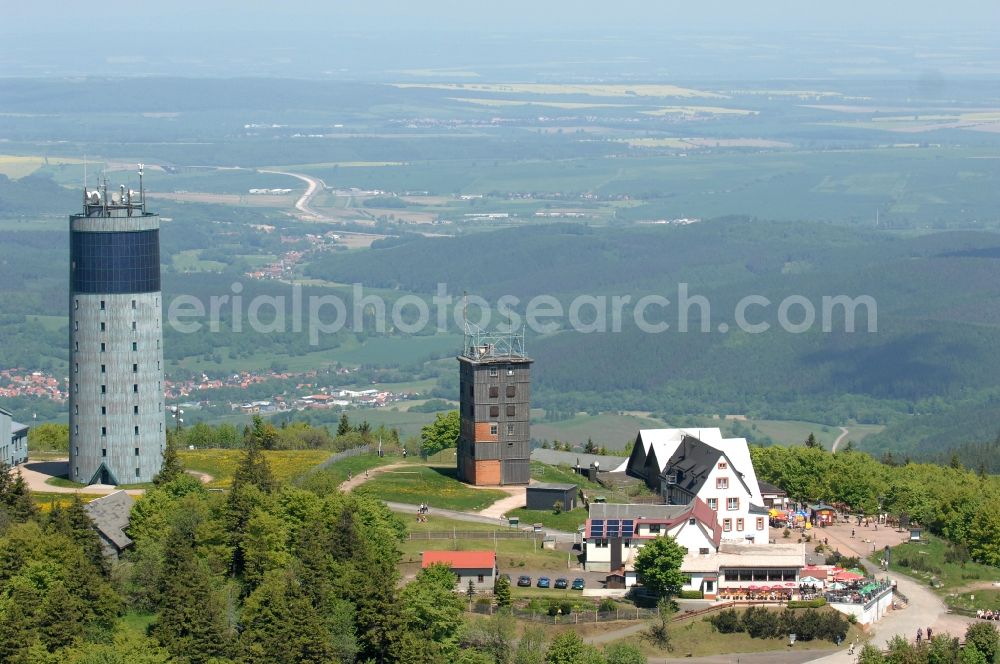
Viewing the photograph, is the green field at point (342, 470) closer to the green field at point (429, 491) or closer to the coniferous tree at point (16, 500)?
the green field at point (429, 491)

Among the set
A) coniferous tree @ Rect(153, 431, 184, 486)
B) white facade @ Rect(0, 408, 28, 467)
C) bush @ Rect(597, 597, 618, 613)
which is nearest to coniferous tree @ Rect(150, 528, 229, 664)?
bush @ Rect(597, 597, 618, 613)

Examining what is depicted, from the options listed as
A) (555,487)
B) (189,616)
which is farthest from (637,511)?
(189,616)

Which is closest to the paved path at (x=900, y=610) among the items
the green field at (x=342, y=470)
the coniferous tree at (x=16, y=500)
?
the green field at (x=342, y=470)

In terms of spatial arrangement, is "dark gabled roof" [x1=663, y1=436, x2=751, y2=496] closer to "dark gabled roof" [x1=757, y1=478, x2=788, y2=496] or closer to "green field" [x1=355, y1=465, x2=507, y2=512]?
"dark gabled roof" [x1=757, y1=478, x2=788, y2=496]

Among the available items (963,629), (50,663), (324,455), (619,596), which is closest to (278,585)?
(50,663)

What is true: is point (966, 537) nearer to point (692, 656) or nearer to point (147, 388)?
point (692, 656)

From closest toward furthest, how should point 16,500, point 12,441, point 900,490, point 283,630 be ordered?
point 283,630 → point 16,500 → point 900,490 → point 12,441

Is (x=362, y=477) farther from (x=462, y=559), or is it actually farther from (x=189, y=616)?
(x=189, y=616)
